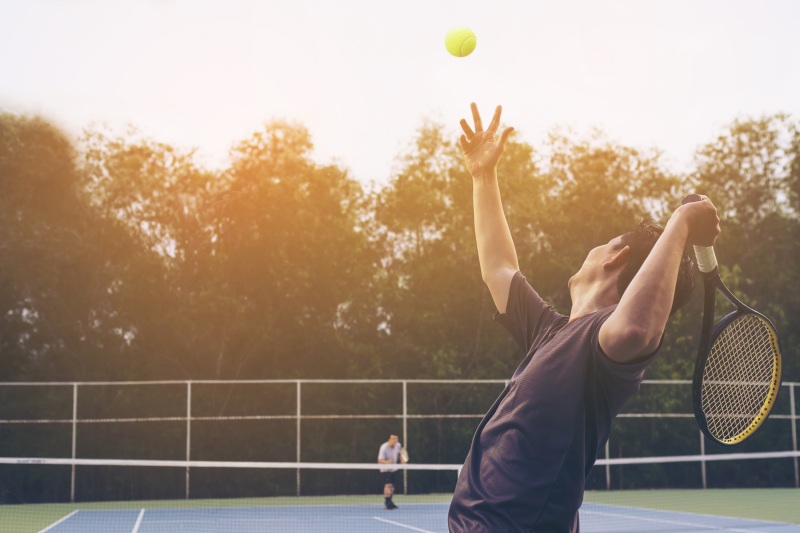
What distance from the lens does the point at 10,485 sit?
1992 centimetres

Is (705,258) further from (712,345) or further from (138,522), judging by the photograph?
(138,522)

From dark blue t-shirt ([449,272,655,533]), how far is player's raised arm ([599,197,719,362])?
8 centimetres

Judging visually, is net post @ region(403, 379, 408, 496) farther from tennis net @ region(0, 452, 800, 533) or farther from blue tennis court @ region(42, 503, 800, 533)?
blue tennis court @ region(42, 503, 800, 533)

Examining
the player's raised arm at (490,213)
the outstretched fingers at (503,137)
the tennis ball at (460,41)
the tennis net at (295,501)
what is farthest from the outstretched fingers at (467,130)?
the tennis net at (295,501)

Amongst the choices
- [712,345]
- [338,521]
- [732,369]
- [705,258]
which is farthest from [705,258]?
[338,521]

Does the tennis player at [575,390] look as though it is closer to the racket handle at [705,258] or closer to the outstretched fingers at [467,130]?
the racket handle at [705,258]

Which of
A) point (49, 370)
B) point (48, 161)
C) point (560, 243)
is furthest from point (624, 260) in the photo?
Answer: point (560, 243)

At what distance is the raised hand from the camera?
2869mm

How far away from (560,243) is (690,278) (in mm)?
24646

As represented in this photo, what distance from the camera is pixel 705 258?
2.54 metres

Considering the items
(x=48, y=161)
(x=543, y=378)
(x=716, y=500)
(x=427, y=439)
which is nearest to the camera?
(x=543, y=378)

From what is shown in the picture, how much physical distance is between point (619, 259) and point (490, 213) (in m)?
0.58

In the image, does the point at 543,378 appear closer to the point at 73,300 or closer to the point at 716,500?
the point at 716,500

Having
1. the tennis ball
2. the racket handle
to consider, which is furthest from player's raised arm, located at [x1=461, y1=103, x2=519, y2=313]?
the tennis ball
